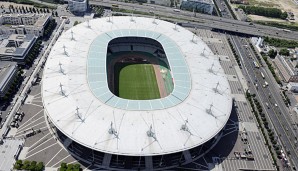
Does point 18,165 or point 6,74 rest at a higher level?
point 6,74

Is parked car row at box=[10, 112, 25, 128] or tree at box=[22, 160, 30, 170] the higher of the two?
parked car row at box=[10, 112, 25, 128]

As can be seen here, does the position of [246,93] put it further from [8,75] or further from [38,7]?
[38,7]

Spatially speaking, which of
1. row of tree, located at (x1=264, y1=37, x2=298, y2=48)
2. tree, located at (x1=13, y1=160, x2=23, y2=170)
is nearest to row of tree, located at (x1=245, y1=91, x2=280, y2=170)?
row of tree, located at (x1=264, y1=37, x2=298, y2=48)

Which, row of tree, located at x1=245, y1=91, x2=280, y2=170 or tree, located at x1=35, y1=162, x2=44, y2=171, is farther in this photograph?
row of tree, located at x1=245, y1=91, x2=280, y2=170

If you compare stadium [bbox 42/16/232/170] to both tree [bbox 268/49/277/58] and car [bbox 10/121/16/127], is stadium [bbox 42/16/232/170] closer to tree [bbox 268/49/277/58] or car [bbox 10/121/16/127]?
car [bbox 10/121/16/127]

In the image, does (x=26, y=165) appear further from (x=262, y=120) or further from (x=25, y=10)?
(x=25, y=10)

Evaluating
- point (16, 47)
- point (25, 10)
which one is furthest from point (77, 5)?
point (16, 47)

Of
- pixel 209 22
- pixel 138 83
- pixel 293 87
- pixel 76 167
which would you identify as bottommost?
pixel 76 167

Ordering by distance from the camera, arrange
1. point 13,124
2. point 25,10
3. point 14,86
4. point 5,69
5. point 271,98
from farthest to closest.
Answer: point 25,10
point 271,98
point 5,69
point 14,86
point 13,124

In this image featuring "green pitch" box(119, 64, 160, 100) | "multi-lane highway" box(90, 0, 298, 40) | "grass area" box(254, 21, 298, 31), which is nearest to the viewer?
"green pitch" box(119, 64, 160, 100)
